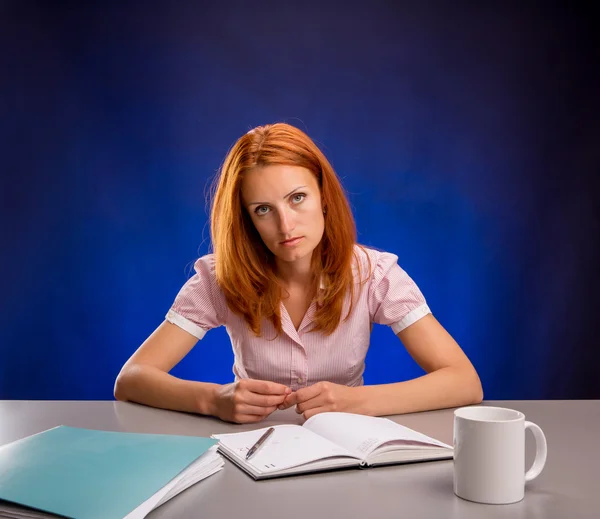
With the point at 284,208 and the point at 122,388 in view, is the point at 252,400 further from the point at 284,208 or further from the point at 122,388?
the point at 284,208

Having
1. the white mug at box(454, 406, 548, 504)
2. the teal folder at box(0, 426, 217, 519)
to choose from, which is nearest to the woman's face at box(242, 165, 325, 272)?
the teal folder at box(0, 426, 217, 519)

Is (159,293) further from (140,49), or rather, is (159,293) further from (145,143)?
(140,49)

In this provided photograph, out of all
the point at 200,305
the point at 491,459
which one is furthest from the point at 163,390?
the point at 491,459

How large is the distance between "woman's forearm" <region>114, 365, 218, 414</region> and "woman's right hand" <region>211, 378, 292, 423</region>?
0.26 ft

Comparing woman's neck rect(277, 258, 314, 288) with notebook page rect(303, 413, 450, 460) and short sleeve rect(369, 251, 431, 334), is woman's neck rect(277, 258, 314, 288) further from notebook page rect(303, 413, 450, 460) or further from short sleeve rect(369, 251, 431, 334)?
notebook page rect(303, 413, 450, 460)

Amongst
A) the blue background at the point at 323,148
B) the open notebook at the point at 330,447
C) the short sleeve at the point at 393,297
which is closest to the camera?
→ the open notebook at the point at 330,447

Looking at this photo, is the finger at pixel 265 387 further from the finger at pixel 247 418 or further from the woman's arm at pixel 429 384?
the woman's arm at pixel 429 384

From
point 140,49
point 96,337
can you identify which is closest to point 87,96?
point 140,49

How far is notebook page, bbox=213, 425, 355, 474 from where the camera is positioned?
984 millimetres

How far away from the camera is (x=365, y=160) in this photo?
10.5 feet

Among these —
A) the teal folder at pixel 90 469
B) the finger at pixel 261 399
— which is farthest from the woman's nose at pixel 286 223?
the teal folder at pixel 90 469

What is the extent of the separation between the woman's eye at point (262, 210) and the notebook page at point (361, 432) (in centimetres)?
62

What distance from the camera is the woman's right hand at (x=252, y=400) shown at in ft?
4.17

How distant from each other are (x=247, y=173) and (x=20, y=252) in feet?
6.18
